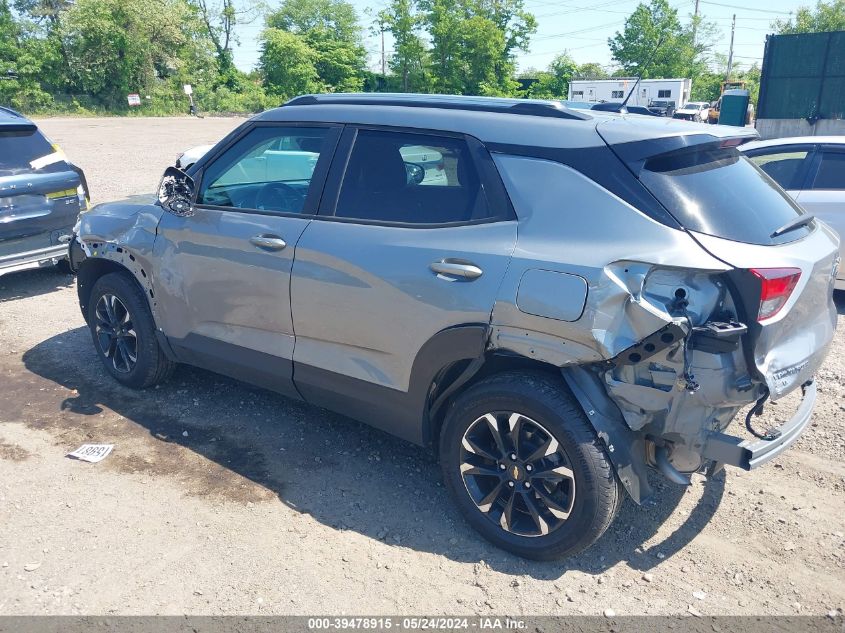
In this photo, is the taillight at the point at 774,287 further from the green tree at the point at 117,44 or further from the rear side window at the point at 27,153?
the green tree at the point at 117,44

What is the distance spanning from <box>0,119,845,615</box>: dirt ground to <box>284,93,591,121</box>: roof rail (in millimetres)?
1938

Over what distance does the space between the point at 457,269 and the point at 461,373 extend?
0.50m

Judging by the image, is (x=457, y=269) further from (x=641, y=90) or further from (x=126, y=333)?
(x=641, y=90)

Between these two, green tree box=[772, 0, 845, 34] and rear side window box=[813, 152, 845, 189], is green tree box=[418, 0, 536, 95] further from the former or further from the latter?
rear side window box=[813, 152, 845, 189]

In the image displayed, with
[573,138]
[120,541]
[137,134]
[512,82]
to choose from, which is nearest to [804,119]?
[573,138]

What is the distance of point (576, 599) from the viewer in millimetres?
2934

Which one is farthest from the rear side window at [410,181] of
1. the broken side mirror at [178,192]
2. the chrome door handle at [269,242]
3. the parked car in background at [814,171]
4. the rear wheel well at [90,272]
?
the parked car in background at [814,171]

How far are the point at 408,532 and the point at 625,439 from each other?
116 cm

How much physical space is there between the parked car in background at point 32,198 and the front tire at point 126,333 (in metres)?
2.32

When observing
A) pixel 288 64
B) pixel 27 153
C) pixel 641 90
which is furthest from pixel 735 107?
pixel 288 64

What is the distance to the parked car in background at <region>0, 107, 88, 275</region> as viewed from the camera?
664 cm

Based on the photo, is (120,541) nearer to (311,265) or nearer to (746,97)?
(311,265)

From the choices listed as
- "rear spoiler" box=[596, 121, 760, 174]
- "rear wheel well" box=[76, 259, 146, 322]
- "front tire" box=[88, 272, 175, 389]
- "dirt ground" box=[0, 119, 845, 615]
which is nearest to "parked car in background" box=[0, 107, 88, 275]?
"rear wheel well" box=[76, 259, 146, 322]

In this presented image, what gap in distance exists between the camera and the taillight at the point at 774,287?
269 cm
